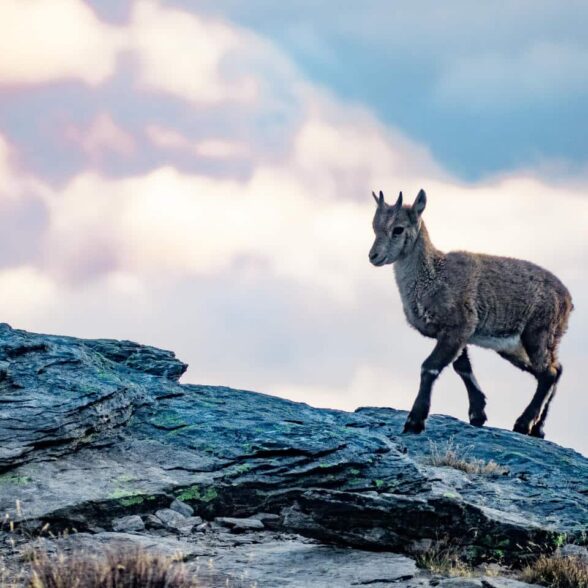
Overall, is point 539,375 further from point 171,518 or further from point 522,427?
point 171,518

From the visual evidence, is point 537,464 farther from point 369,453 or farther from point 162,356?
point 162,356

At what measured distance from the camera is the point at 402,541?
11.3m

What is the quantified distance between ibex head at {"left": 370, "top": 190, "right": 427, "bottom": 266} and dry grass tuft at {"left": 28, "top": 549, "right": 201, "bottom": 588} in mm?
11317

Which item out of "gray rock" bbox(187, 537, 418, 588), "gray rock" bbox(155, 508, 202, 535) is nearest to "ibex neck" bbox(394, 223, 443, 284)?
"gray rock" bbox(155, 508, 202, 535)

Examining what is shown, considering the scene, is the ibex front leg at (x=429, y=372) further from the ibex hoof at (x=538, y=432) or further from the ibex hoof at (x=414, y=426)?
the ibex hoof at (x=538, y=432)

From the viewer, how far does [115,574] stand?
8.80 metres

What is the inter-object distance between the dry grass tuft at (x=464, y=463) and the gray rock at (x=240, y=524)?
479 centimetres

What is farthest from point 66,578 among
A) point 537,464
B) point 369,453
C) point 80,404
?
point 537,464

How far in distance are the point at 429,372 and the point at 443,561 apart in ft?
25.4

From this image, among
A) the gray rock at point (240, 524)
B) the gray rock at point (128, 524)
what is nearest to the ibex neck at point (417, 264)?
the gray rock at point (240, 524)

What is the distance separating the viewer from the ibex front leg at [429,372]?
18.2 m

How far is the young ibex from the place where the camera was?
19109mm

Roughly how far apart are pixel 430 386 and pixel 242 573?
882 cm

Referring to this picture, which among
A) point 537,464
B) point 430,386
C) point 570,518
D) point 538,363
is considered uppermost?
point 538,363
